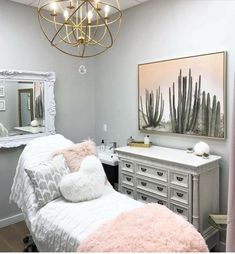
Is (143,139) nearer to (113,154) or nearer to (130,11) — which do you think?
(113,154)

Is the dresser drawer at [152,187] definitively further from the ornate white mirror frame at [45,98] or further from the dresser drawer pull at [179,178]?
the ornate white mirror frame at [45,98]

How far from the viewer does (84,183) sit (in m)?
2.21

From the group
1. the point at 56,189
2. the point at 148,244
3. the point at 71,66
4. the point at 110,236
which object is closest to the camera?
the point at 148,244

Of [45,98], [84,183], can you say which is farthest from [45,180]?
[45,98]

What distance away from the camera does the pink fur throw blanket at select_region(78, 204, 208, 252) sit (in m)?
1.46

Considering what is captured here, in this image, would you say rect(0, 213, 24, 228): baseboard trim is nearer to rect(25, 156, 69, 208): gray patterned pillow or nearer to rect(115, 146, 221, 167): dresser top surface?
rect(25, 156, 69, 208): gray patterned pillow

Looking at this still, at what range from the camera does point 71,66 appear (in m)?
3.74

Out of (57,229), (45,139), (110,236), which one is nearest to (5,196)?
(45,139)

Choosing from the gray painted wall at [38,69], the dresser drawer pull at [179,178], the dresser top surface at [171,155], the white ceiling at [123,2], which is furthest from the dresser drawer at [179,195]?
the white ceiling at [123,2]

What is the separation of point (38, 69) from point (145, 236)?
8.75ft

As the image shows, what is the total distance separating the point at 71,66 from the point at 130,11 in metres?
1.14

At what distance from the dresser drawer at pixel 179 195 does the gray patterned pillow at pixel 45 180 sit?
1.09m

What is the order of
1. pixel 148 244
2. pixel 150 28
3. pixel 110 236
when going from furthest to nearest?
1. pixel 150 28
2. pixel 110 236
3. pixel 148 244

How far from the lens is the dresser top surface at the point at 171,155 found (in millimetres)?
2378
